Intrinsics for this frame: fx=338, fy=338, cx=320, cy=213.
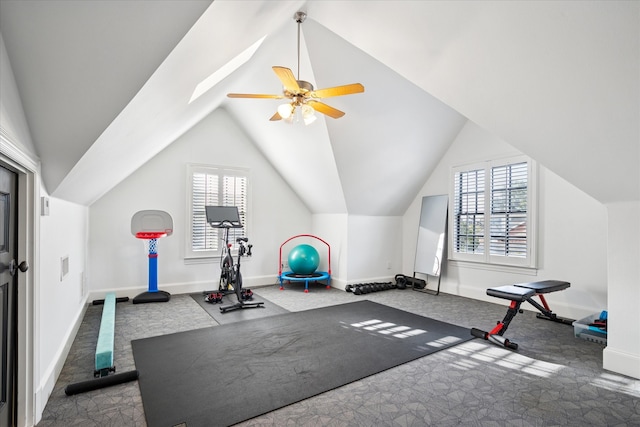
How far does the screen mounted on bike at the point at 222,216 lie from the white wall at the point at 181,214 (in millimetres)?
814

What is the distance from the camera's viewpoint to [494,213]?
559 centimetres

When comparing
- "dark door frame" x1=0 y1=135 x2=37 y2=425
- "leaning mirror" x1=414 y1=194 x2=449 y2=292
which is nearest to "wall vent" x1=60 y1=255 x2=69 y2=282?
"dark door frame" x1=0 y1=135 x2=37 y2=425

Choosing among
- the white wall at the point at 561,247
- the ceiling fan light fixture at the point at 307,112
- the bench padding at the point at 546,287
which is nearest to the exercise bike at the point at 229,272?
the ceiling fan light fixture at the point at 307,112

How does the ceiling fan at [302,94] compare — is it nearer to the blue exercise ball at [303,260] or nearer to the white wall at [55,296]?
the white wall at [55,296]

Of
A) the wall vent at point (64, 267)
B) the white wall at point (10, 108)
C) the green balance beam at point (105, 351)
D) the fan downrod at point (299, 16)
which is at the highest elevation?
the fan downrod at point (299, 16)

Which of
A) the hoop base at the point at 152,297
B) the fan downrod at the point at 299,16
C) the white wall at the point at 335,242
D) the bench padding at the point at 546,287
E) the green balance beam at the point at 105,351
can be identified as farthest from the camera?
the white wall at the point at 335,242

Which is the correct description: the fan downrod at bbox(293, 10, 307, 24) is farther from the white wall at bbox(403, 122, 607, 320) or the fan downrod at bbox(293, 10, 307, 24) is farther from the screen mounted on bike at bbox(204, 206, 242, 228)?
the white wall at bbox(403, 122, 607, 320)

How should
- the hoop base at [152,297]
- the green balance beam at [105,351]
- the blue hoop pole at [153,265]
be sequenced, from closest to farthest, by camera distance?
the green balance beam at [105,351], the hoop base at [152,297], the blue hoop pole at [153,265]

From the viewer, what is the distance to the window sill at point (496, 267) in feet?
17.0

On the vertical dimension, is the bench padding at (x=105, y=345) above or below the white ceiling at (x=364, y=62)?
below

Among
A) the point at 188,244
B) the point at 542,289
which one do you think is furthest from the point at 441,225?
the point at 188,244

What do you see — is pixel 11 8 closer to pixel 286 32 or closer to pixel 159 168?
pixel 286 32

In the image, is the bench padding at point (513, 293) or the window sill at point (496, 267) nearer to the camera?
the bench padding at point (513, 293)

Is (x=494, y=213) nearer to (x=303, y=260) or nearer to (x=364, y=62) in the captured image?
(x=364, y=62)
